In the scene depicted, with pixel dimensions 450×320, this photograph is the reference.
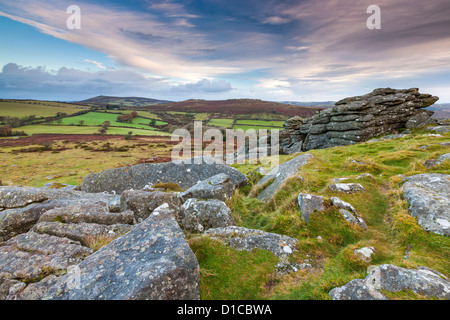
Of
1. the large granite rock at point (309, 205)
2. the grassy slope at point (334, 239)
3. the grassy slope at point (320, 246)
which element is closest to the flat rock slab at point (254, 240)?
the grassy slope at point (320, 246)

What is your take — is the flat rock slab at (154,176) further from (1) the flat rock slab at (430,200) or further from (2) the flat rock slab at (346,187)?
(1) the flat rock slab at (430,200)

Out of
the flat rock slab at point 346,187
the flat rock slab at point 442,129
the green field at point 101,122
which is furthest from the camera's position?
the green field at point 101,122

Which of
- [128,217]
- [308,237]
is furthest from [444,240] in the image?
[128,217]

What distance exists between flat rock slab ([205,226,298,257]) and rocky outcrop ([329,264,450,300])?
2.01 metres

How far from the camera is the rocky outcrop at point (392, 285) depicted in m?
3.75

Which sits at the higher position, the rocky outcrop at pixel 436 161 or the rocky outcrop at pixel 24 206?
the rocky outcrop at pixel 436 161

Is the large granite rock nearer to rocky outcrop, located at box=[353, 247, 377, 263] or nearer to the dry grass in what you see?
rocky outcrop, located at box=[353, 247, 377, 263]

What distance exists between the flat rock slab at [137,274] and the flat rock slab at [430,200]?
23.9ft
